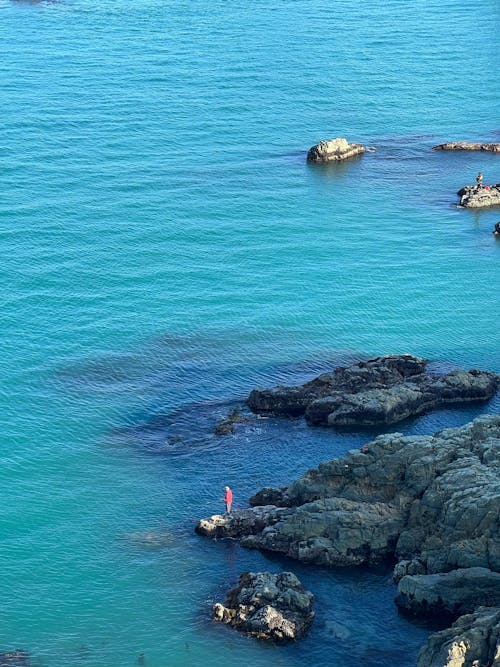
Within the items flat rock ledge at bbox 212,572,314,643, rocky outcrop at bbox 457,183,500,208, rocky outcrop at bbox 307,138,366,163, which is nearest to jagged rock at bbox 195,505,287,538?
flat rock ledge at bbox 212,572,314,643

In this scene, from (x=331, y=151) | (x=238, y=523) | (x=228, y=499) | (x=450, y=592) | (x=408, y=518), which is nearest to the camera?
(x=450, y=592)

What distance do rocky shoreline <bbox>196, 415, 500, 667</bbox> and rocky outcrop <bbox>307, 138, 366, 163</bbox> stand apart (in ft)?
225

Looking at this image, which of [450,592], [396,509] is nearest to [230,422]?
[396,509]

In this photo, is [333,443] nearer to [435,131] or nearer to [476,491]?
[476,491]

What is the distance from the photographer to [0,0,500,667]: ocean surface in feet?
224

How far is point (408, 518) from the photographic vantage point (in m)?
69.9

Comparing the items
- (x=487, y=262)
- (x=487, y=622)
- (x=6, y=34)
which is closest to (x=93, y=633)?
→ (x=487, y=622)

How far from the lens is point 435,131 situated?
151m

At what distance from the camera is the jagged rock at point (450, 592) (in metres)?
63.0

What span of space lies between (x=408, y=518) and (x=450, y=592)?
703cm

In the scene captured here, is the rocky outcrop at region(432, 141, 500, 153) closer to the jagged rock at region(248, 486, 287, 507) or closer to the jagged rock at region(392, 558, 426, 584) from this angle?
the jagged rock at region(248, 486, 287, 507)

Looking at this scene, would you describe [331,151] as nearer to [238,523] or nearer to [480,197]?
[480,197]

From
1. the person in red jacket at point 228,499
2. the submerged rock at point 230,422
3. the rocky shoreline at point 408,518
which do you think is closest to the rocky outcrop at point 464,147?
the submerged rock at point 230,422

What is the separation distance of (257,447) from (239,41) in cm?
11360
